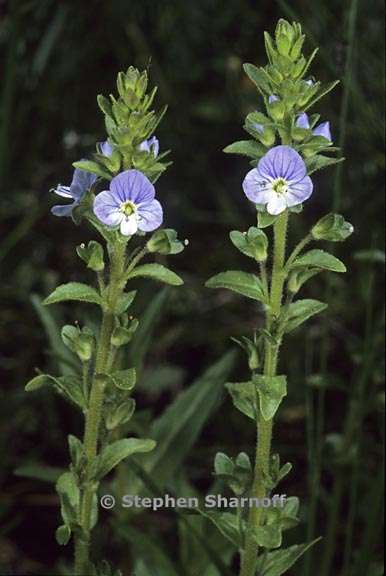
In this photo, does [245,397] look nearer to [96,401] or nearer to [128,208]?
[96,401]

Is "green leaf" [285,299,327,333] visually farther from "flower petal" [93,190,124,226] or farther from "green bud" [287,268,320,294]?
"flower petal" [93,190,124,226]

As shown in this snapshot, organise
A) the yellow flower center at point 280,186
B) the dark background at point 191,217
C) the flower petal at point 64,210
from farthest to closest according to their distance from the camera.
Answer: the dark background at point 191,217, the flower petal at point 64,210, the yellow flower center at point 280,186

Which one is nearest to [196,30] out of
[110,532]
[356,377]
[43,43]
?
[43,43]

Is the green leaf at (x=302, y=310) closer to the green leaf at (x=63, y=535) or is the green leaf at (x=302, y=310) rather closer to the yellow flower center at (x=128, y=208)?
the yellow flower center at (x=128, y=208)

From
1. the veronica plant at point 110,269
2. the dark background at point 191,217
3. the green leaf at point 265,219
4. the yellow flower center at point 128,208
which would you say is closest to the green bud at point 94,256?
the veronica plant at point 110,269

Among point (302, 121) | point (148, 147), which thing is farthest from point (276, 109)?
point (148, 147)

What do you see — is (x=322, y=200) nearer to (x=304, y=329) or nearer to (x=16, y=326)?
(x=304, y=329)

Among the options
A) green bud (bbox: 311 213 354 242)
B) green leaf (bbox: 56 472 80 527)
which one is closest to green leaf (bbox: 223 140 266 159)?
green bud (bbox: 311 213 354 242)
